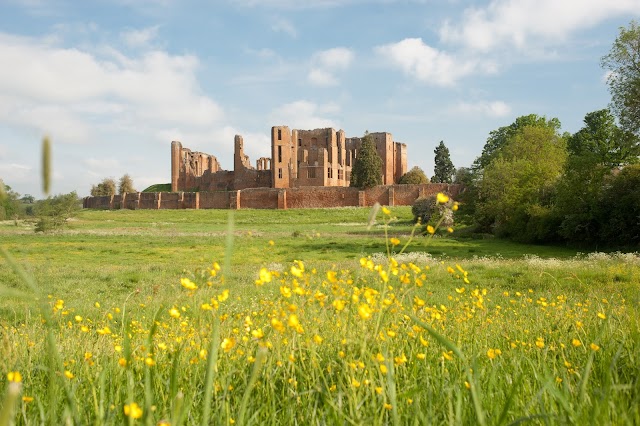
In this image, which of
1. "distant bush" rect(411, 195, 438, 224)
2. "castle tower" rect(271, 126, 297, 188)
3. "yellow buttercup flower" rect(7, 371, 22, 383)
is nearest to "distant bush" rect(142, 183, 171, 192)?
"castle tower" rect(271, 126, 297, 188)

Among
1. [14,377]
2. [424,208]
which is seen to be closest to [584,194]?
[424,208]

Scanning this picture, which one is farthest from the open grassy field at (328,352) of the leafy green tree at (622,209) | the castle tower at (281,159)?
the castle tower at (281,159)

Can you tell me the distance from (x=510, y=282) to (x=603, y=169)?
16147mm

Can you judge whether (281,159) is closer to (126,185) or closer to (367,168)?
(367,168)

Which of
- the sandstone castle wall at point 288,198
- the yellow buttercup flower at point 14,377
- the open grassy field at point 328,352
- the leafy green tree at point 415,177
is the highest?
the leafy green tree at point 415,177

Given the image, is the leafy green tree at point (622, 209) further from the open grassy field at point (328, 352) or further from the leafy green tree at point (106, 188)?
the leafy green tree at point (106, 188)

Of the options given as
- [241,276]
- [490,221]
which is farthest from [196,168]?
[241,276]

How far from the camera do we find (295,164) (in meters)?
78.4

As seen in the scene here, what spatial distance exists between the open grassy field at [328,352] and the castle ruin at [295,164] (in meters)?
63.9

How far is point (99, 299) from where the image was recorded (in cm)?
1154

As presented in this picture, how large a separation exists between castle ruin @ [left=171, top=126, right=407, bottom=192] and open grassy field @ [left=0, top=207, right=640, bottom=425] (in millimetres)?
63864

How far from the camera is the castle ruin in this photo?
7762 centimetres

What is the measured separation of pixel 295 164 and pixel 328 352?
75294mm

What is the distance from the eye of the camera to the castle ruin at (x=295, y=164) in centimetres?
7762
